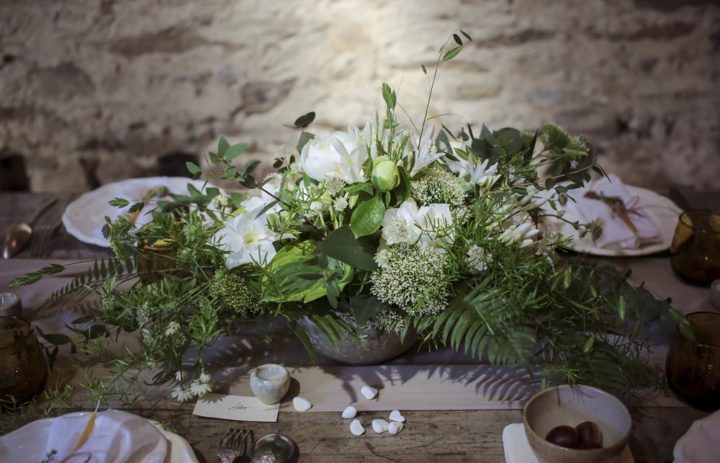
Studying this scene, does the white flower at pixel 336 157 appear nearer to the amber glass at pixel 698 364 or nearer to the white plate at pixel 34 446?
the white plate at pixel 34 446

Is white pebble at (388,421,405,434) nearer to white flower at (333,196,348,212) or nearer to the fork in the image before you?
the fork

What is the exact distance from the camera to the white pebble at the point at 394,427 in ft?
3.10

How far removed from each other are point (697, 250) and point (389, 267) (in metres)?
0.74

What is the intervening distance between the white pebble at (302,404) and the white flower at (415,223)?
0.28m

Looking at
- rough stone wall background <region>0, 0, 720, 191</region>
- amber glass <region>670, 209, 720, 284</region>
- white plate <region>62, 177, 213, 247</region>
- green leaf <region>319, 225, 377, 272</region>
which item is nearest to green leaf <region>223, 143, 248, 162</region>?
green leaf <region>319, 225, 377, 272</region>

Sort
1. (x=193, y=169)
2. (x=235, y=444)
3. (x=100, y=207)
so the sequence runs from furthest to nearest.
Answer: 1. (x=100, y=207)
2. (x=193, y=169)
3. (x=235, y=444)

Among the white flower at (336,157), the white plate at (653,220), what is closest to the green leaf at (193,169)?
the white flower at (336,157)

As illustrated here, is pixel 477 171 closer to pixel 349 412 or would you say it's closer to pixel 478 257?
pixel 478 257

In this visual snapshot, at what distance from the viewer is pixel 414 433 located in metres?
0.95

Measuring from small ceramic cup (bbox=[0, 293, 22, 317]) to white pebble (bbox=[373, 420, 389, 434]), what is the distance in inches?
27.1

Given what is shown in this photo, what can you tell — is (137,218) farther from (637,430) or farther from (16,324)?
(637,430)

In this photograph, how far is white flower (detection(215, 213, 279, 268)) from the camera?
1011mm

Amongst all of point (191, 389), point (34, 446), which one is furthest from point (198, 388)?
point (34, 446)

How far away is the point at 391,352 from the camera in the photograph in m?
1.07
